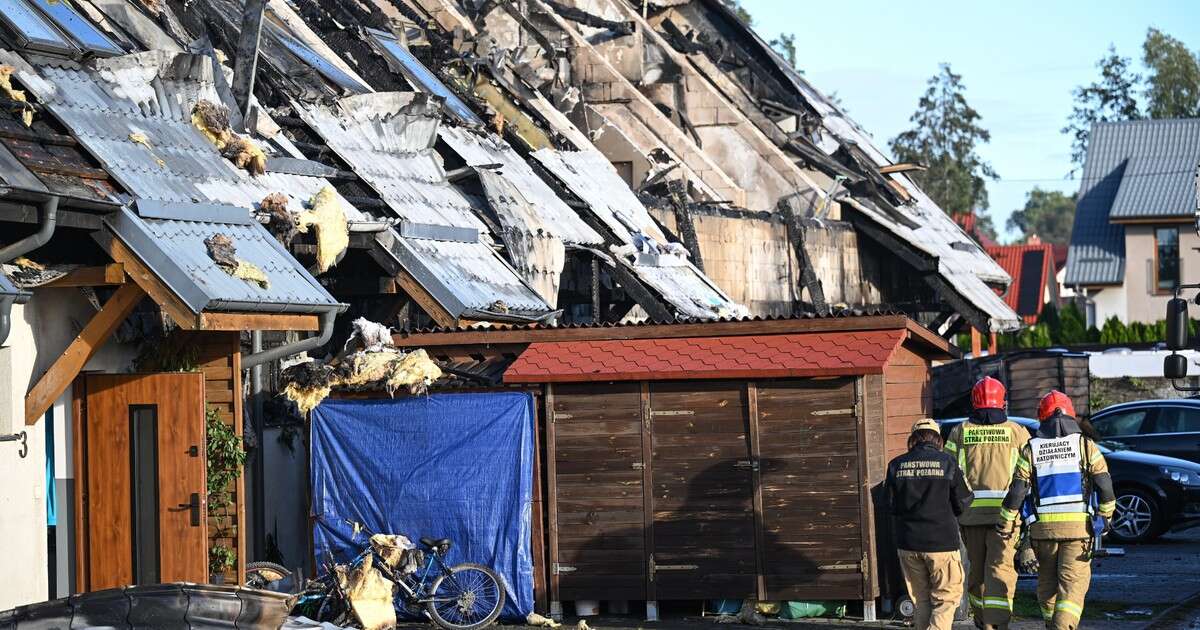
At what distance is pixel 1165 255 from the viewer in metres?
48.6

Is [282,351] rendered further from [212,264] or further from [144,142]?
[144,142]

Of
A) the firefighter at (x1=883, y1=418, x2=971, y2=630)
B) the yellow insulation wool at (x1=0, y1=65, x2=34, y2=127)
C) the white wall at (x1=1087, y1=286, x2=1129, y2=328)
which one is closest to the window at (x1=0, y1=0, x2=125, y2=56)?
the yellow insulation wool at (x1=0, y1=65, x2=34, y2=127)

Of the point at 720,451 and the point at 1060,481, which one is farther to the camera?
the point at 720,451

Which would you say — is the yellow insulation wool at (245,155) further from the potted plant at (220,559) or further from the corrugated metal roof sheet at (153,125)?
the potted plant at (220,559)

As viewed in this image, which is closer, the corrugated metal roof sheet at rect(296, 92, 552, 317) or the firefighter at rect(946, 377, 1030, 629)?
the firefighter at rect(946, 377, 1030, 629)

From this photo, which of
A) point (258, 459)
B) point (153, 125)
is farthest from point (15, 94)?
point (258, 459)

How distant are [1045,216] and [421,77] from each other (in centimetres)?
13523

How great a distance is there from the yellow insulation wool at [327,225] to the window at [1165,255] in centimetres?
3778

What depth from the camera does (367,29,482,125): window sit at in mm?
20484

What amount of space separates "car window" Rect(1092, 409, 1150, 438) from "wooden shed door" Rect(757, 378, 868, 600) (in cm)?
1005

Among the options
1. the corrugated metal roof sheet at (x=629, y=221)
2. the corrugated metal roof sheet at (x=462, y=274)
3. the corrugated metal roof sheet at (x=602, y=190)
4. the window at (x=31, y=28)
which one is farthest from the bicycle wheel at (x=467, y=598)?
the corrugated metal roof sheet at (x=602, y=190)

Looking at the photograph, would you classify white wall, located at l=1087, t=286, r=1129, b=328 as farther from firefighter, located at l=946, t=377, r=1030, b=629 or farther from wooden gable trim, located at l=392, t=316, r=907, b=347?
firefighter, located at l=946, t=377, r=1030, b=629

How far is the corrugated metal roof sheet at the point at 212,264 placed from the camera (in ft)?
38.1

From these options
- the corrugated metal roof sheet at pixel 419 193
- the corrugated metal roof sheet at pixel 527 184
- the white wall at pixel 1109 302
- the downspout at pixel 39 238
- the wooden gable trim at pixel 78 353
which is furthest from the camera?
the white wall at pixel 1109 302
